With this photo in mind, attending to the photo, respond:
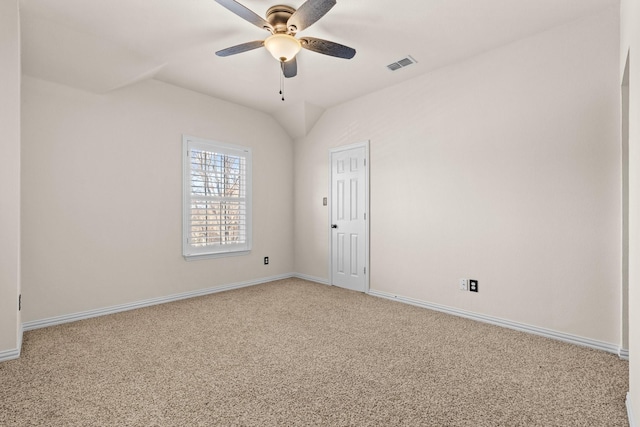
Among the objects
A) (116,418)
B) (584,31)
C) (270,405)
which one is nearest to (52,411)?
(116,418)

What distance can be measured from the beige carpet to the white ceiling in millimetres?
2510

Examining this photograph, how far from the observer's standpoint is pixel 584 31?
268 cm

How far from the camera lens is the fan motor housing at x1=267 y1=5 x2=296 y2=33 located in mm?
2480

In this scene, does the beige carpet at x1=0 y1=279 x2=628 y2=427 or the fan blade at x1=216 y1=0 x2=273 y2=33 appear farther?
the fan blade at x1=216 y1=0 x2=273 y2=33

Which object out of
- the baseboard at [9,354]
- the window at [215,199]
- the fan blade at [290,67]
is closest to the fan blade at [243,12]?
the fan blade at [290,67]

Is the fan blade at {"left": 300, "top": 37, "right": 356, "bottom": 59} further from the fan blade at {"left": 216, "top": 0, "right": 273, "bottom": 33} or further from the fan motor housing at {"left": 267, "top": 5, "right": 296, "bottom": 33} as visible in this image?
the fan blade at {"left": 216, "top": 0, "right": 273, "bottom": 33}

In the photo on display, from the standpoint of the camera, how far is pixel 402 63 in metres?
3.47

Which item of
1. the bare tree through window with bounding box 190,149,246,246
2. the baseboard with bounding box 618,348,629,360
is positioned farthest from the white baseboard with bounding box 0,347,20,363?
the baseboard with bounding box 618,348,629,360

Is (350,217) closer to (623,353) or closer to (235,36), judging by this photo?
(235,36)

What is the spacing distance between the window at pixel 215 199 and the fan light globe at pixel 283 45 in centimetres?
208

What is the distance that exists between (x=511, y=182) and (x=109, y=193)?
A: 4.10m

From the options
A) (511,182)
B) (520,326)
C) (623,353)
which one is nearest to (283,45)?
(511,182)

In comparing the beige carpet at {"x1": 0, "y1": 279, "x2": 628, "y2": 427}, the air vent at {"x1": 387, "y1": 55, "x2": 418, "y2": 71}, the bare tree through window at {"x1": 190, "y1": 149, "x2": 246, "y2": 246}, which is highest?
the air vent at {"x1": 387, "y1": 55, "x2": 418, "y2": 71}

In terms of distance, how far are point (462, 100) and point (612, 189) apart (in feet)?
5.04
